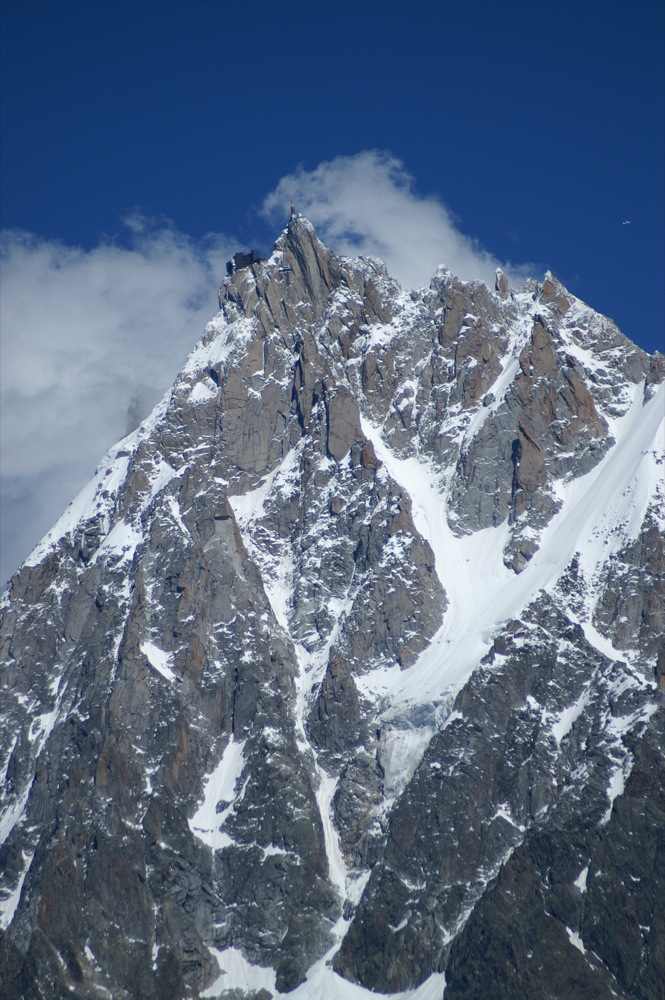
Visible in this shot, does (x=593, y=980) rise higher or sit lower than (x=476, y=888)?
lower

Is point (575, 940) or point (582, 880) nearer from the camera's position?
point (575, 940)

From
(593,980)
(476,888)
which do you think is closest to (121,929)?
(476,888)

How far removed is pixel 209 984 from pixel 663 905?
54982mm

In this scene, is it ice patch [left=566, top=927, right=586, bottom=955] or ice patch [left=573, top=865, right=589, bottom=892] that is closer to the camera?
ice patch [left=566, top=927, right=586, bottom=955]

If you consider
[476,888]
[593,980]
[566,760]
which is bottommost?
[593,980]

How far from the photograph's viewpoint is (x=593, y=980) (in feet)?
583

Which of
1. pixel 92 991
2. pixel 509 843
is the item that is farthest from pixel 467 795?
pixel 92 991

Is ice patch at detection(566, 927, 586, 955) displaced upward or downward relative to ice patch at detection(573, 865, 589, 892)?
downward

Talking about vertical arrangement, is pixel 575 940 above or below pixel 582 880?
below

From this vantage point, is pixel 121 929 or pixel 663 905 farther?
pixel 121 929

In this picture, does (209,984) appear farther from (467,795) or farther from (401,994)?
A: (467,795)

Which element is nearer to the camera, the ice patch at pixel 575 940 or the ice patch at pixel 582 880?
the ice patch at pixel 575 940

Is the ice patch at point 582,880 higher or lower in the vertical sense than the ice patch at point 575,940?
higher

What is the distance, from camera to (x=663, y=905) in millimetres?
182000
